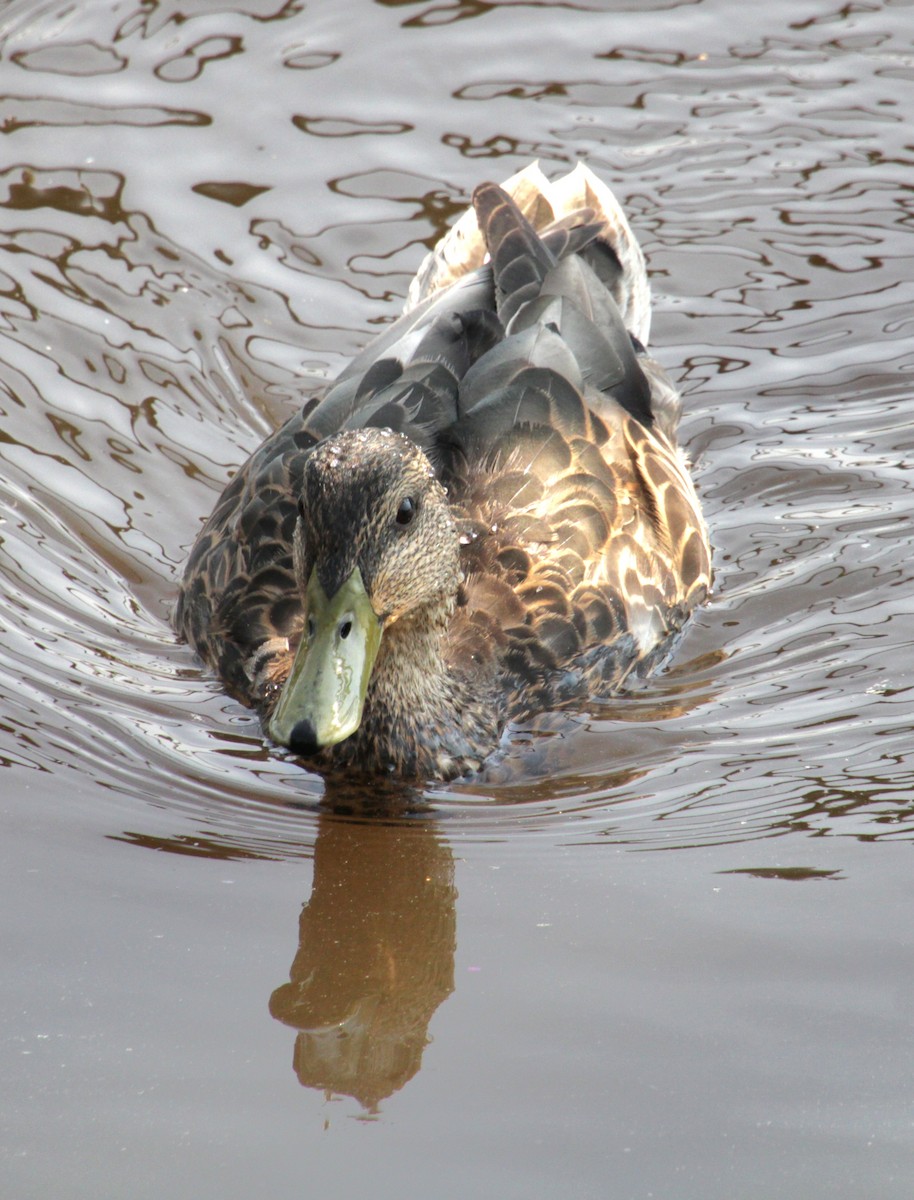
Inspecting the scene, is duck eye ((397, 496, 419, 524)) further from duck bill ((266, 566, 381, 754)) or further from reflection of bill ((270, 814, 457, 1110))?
reflection of bill ((270, 814, 457, 1110))

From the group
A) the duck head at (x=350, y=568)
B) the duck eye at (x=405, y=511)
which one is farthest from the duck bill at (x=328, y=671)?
the duck eye at (x=405, y=511)

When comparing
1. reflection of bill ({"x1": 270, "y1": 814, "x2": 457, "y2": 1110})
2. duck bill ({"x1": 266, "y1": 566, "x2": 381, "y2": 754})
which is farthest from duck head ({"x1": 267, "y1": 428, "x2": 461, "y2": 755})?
reflection of bill ({"x1": 270, "y1": 814, "x2": 457, "y2": 1110})

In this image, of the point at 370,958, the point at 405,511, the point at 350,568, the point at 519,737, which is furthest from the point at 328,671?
the point at 519,737

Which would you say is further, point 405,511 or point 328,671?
point 405,511

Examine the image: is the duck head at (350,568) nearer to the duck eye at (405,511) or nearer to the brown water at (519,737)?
the duck eye at (405,511)

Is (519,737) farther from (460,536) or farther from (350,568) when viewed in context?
(350,568)

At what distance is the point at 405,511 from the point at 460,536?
682 mm

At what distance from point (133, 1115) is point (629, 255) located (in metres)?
4.91

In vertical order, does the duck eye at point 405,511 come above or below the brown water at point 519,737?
above

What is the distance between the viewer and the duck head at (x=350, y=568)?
475 centimetres

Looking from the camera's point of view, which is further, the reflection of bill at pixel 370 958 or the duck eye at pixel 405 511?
the duck eye at pixel 405 511

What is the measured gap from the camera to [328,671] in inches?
189

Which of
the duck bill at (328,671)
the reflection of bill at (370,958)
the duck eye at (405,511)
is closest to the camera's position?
the reflection of bill at (370,958)

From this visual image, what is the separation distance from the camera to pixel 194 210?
852 centimetres
